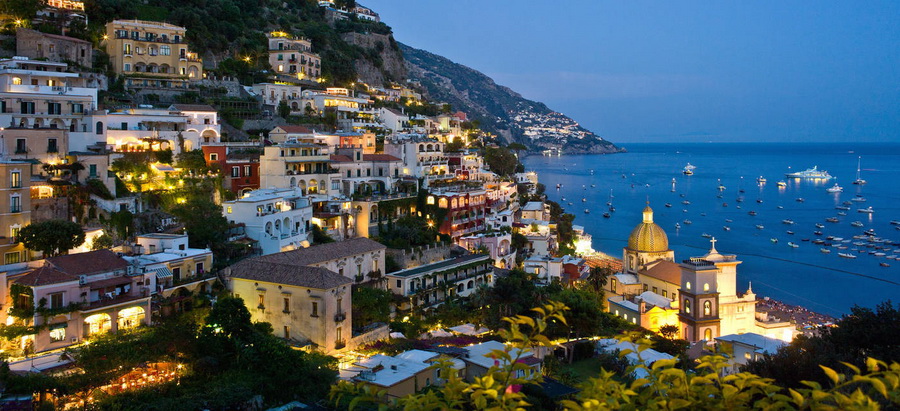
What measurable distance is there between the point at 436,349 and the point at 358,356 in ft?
9.74

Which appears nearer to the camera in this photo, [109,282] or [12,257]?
[109,282]

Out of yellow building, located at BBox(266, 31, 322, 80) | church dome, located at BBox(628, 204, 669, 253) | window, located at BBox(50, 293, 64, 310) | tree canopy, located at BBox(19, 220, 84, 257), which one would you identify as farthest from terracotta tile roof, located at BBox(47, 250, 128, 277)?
yellow building, located at BBox(266, 31, 322, 80)

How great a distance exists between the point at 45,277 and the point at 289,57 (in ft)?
131

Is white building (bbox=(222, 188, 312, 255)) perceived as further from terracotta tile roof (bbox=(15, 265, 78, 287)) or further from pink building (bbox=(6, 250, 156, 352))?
terracotta tile roof (bbox=(15, 265, 78, 287))

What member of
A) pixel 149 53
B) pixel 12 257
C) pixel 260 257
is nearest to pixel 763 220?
pixel 149 53

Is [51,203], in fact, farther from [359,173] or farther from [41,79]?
[359,173]

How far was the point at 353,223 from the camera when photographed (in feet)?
127

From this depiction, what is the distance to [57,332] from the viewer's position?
73.6 ft

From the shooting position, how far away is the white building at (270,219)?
31703 millimetres

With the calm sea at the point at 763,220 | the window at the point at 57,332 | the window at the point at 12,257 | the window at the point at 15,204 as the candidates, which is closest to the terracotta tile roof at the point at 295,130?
the window at the point at 15,204

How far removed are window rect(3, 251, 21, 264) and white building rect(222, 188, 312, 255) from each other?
8.57 metres

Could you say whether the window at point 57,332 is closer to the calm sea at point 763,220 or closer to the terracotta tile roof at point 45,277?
the terracotta tile roof at point 45,277

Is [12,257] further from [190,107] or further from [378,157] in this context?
[378,157]

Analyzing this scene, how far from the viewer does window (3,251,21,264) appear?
83.9 ft
